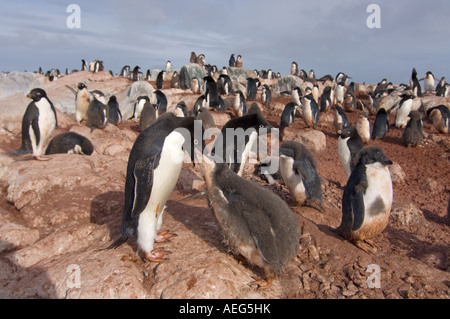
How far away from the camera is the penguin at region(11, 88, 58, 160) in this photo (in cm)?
682

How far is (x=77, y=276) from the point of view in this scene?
280 centimetres

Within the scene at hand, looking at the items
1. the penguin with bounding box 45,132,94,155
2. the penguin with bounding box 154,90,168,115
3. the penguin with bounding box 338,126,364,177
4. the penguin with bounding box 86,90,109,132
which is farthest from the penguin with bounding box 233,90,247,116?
the penguin with bounding box 45,132,94,155

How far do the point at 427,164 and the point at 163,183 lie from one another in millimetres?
9291

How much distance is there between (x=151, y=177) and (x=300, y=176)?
267cm

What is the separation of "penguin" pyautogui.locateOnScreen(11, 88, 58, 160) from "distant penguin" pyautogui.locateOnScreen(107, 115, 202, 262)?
4.56 metres

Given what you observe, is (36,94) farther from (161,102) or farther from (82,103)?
(161,102)

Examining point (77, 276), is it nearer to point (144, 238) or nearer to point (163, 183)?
point (144, 238)

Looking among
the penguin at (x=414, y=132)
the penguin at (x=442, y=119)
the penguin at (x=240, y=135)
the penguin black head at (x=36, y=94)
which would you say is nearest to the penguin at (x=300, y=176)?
the penguin at (x=240, y=135)

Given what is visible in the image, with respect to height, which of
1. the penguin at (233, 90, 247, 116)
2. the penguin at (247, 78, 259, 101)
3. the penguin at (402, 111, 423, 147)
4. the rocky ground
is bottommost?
the rocky ground

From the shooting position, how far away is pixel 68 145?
7617mm

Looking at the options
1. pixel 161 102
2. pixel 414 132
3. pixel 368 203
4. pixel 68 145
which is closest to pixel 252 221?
pixel 368 203

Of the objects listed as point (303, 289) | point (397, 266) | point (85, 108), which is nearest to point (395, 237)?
point (397, 266)

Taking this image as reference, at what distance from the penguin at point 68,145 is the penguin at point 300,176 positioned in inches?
186

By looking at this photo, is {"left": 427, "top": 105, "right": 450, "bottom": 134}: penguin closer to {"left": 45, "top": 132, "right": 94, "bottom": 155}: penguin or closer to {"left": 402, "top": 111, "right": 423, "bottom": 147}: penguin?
{"left": 402, "top": 111, "right": 423, "bottom": 147}: penguin
